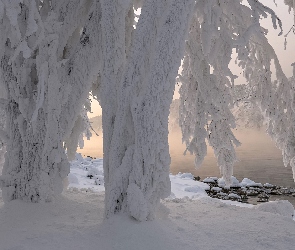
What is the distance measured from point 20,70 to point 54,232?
2.45 m

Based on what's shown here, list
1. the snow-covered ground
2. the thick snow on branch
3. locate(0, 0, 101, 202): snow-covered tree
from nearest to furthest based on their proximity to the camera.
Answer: the snow-covered ground → locate(0, 0, 101, 202): snow-covered tree → the thick snow on branch

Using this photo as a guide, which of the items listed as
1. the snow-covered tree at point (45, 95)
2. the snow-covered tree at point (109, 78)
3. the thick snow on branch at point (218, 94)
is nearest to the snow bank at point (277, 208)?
the thick snow on branch at point (218, 94)

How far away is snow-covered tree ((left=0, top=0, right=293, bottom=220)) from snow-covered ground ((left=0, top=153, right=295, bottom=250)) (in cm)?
25

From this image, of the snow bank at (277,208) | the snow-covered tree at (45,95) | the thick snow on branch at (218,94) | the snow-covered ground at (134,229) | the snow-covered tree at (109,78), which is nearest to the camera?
the snow-covered ground at (134,229)

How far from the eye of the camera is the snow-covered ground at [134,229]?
3418 mm

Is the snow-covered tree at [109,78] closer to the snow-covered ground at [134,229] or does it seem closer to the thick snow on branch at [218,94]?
the thick snow on branch at [218,94]

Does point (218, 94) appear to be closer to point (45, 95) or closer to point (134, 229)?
point (45, 95)

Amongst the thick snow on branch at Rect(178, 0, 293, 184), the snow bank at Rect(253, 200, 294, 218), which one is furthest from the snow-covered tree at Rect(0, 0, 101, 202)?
the snow bank at Rect(253, 200, 294, 218)

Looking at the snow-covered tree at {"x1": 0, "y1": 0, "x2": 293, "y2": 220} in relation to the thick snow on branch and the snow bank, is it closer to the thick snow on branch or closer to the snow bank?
the thick snow on branch

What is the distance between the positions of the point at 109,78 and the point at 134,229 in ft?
6.27

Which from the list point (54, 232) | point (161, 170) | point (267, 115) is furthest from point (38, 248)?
point (267, 115)

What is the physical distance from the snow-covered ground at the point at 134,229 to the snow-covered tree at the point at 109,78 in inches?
10.0

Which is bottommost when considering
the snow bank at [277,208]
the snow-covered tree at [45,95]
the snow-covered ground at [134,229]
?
the snow bank at [277,208]

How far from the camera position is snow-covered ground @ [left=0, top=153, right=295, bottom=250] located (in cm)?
342
